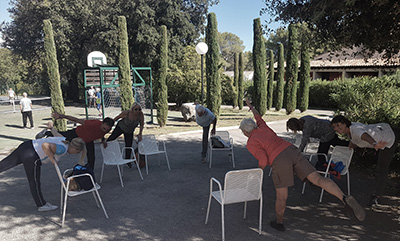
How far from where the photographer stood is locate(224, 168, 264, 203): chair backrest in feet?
11.7

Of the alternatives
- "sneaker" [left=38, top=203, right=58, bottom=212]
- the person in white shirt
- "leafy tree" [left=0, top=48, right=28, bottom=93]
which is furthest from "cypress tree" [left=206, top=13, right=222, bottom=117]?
"leafy tree" [left=0, top=48, right=28, bottom=93]

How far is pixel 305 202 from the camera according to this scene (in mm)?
4797

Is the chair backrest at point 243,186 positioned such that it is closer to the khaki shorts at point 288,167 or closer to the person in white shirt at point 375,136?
the khaki shorts at point 288,167

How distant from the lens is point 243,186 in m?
3.71

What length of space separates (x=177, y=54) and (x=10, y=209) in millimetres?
22381

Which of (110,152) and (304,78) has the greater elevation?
(304,78)

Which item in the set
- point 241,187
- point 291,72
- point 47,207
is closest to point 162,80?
point 291,72

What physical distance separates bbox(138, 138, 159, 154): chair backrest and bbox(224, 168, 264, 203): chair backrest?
3.32 meters

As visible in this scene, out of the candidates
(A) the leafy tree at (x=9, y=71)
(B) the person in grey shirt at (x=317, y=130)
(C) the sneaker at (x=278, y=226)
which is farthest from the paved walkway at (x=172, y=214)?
(A) the leafy tree at (x=9, y=71)

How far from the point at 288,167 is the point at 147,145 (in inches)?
154

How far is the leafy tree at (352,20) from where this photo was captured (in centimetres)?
451

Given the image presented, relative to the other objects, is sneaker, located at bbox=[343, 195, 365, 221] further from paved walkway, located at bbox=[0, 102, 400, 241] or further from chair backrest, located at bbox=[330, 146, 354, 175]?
chair backrest, located at bbox=[330, 146, 354, 175]

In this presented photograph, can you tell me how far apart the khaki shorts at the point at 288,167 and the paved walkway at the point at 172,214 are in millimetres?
747

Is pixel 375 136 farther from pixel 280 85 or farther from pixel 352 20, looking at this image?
pixel 280 85
